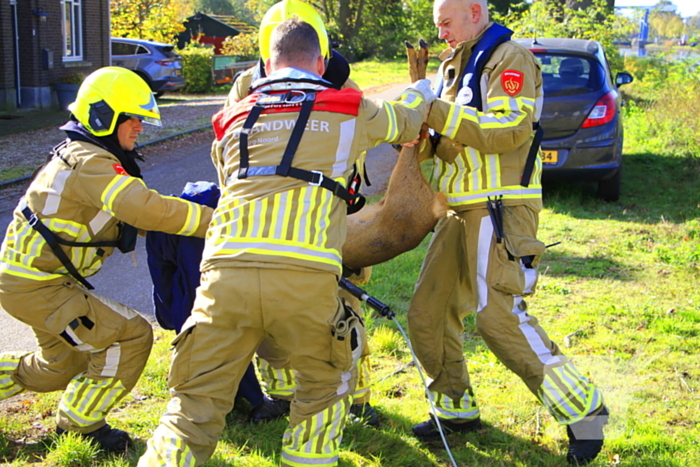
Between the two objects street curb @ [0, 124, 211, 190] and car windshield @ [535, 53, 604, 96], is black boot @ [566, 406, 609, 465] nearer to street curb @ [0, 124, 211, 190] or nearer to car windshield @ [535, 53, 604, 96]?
car windshield @ [535, 53, 604, 96]

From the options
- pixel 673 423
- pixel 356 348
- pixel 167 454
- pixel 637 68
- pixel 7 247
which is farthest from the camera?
pixel 637 68

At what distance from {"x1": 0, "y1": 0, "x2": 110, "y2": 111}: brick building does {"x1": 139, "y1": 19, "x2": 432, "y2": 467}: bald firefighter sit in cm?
1496

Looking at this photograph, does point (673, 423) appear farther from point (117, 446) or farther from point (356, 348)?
point (117, 446)

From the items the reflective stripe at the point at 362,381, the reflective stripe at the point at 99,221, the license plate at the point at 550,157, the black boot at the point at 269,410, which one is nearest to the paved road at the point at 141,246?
the reflective stripe at the point at 99,221

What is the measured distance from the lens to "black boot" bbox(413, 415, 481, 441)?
361cm

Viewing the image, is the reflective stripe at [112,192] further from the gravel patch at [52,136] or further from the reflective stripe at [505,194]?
the gravel patch at [52,136]

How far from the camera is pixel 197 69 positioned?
2341 cm

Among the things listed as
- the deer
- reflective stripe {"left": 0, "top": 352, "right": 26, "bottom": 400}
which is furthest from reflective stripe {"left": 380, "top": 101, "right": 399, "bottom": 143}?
reflective stripe {"left": 0, "top": 352, "right": 26, "bottom": 400}

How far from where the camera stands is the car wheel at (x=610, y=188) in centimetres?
849

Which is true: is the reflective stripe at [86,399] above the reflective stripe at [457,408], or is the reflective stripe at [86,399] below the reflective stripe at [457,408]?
above

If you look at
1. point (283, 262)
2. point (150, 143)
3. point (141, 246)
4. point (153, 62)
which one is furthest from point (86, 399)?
point (153, 62)

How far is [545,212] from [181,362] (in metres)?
6.39

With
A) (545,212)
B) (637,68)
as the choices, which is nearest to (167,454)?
(545,212)

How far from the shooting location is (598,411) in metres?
3.25
